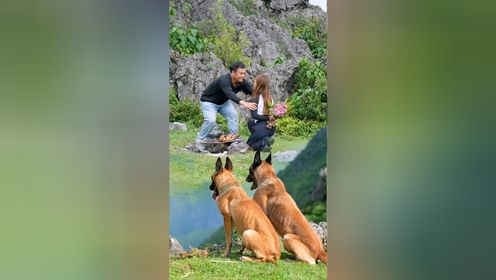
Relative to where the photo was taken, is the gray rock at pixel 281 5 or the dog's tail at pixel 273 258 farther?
the gray rock at pixel 281 5

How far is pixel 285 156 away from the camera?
11.4ft

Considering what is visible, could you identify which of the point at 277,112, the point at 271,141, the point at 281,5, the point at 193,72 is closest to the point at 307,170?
the point at 271,141

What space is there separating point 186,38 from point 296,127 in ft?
2.54

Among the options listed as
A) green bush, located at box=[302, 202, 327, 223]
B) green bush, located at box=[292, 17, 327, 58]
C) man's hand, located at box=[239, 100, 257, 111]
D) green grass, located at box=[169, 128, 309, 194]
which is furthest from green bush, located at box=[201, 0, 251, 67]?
green bush, located at box=[302, 202, 327, 223]

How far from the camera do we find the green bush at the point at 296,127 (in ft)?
11.2

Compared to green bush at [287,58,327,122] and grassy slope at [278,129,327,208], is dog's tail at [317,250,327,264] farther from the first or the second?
green bush at [287,58,327,122]

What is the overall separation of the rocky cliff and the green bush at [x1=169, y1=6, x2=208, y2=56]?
3 cm

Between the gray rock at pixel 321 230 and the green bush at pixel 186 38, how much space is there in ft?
3.76

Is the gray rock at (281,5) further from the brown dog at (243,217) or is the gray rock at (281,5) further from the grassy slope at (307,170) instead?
the brown dog at (243,217)

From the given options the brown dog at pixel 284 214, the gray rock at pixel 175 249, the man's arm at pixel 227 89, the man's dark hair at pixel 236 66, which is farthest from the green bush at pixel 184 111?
the gray rock at pixel 175 249
